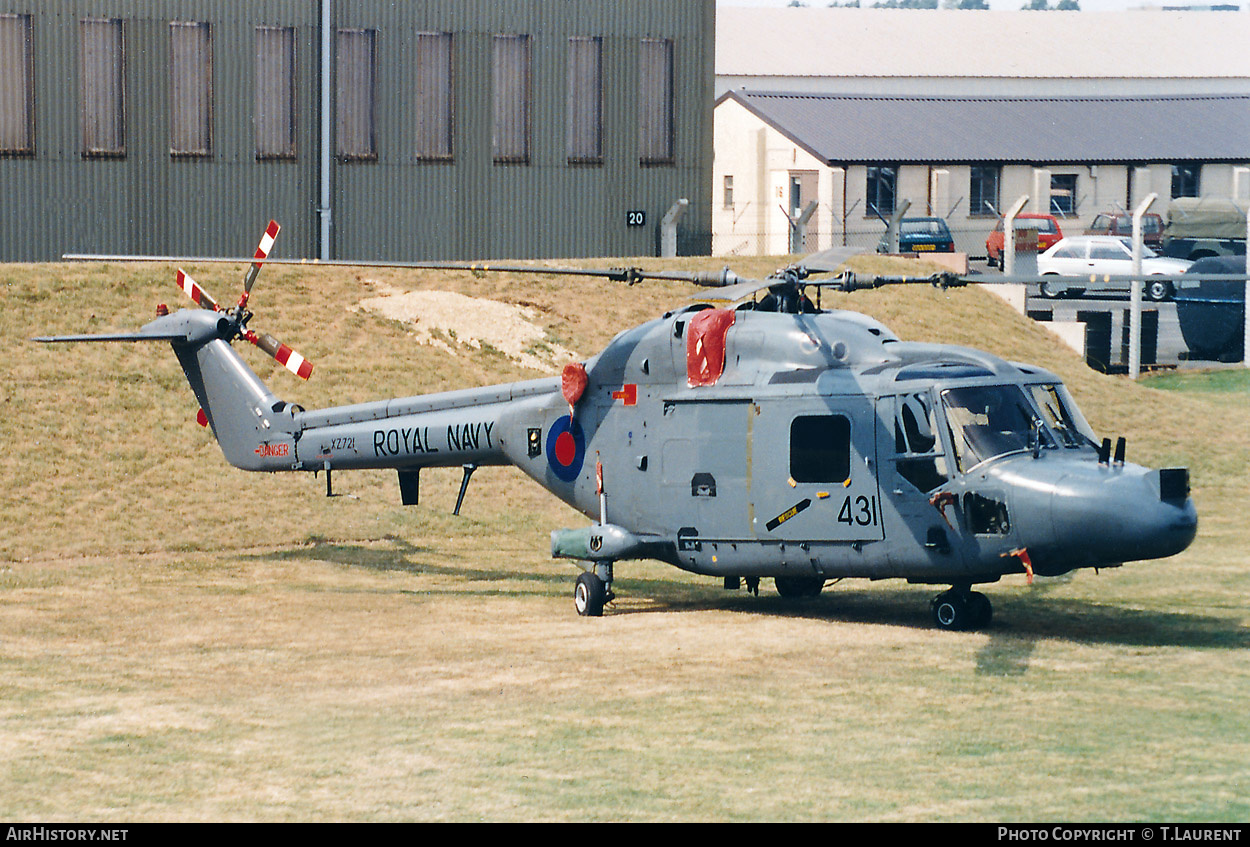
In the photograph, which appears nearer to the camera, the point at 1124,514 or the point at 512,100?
the point at 1124,514

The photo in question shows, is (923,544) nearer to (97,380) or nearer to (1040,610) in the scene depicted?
(1040,610)

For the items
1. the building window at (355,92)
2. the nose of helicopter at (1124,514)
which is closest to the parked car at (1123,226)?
the building window at (355,92)

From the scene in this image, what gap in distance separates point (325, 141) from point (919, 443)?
24753 millimetres

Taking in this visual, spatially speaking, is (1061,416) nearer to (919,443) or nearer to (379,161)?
(919,443)

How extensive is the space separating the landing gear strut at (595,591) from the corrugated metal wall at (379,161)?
70.6ft

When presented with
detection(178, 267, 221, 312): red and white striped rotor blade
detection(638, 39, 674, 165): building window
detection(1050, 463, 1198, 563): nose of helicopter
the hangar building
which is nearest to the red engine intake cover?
detection(1050, 463, 1198, 563): nose of helicopter

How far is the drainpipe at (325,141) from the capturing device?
38.2 metres

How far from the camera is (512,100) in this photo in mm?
40094

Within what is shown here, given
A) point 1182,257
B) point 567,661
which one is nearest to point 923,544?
point 567,661

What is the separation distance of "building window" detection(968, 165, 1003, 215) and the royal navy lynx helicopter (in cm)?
4994

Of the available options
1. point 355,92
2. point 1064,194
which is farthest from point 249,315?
point 1064,194

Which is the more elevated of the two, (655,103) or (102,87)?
(655,103)

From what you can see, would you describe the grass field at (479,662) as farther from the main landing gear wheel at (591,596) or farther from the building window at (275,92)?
the building window at (275,92)

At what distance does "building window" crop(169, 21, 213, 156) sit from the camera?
3738 centimetres
